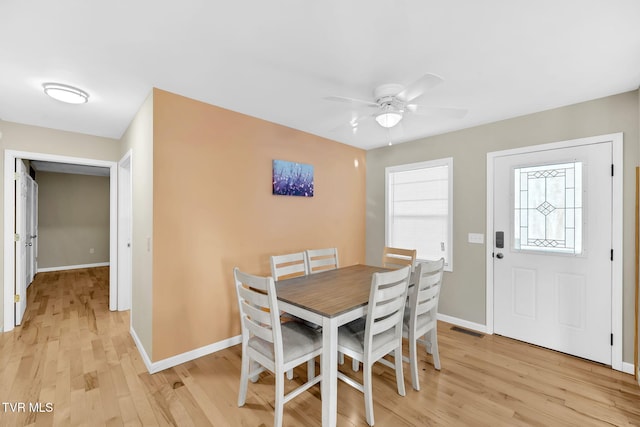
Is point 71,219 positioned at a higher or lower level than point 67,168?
lower

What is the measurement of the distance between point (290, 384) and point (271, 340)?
793 mm

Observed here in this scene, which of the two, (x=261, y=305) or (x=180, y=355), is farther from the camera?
(x=180, y=355)

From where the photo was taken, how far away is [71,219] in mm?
6449

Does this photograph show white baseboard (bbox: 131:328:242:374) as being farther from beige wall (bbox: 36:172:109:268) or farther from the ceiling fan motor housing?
beige wall (bbox: 36:172:109:268)

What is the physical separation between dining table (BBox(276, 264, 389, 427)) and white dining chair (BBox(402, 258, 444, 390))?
39 centimetres

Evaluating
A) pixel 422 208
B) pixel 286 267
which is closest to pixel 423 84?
pixel 286 267

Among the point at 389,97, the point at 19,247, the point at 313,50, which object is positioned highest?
the point at 313,50

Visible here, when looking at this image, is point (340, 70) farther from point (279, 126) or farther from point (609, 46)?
point (609, 46)

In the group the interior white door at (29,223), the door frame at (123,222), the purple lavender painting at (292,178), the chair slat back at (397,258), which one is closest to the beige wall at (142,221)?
the door frame at (123,222)

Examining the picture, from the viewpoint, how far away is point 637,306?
224 centimetres

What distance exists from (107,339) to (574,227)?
15.9 ft

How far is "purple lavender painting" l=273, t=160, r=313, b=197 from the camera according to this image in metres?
3.21

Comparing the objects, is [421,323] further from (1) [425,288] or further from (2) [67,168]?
(2) [67,168]

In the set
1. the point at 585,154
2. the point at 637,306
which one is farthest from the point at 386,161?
the point at 637,306
